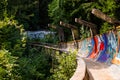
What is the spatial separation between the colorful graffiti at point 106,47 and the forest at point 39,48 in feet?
6.77

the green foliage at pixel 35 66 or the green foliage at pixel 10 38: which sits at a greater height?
the green foliage at pixel 10 38

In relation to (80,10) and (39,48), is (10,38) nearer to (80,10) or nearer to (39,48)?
(39,48)

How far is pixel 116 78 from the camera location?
11.4m

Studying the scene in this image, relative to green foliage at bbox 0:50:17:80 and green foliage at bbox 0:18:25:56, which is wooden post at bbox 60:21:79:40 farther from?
green foliage at bbox 0:50:17:80

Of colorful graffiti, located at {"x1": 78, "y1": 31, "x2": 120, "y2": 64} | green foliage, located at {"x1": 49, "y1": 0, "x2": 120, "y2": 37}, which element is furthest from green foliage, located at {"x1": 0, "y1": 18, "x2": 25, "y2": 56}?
green foliage, located at {"x1": 49, "y1": 0, "x2": 120, "y2": 37}

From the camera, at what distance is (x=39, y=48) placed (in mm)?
32125

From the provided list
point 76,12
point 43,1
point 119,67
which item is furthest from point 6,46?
point 43,1

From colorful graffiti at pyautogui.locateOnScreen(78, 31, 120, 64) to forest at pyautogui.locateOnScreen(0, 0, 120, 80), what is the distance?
6.77ft

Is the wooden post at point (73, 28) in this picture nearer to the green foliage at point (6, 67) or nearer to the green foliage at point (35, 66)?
the green foliage at point (35, 66)

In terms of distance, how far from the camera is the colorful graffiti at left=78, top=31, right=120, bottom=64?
1542 centimetres

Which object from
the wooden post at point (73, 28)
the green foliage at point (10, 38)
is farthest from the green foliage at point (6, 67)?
the wooden post at point (73, 28)

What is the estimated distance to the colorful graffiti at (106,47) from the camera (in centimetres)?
1542

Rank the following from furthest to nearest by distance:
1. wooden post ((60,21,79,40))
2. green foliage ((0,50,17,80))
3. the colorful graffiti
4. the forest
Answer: wooden post ((60,21,79,40)), the forest, green foliage ((0,50,17,80)), the colorful graffiti

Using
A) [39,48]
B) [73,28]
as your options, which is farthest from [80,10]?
[73,28]
